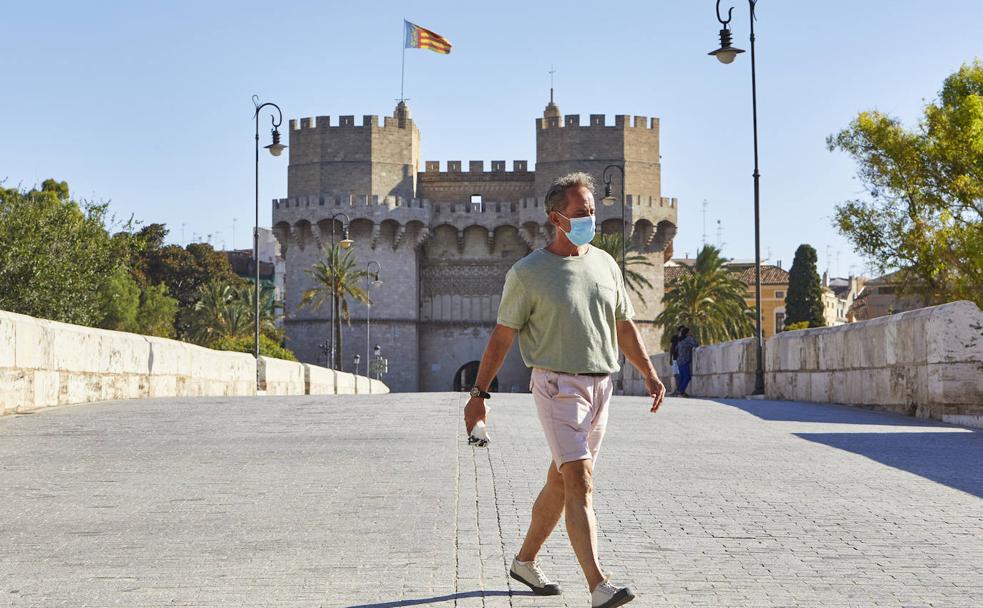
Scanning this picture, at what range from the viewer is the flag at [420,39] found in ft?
206

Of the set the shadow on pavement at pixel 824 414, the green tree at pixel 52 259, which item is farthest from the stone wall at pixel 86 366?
the green tree at pixel 52 259

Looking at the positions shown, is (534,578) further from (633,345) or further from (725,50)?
(725,50)

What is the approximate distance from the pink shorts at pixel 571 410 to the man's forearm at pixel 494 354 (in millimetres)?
151

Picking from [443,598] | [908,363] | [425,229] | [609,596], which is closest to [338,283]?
[425,229]

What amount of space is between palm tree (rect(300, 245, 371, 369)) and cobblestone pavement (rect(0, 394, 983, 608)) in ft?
165

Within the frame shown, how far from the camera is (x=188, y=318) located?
69.4 m

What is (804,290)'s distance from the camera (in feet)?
247

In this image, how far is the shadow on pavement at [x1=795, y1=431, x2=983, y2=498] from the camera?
318 inches

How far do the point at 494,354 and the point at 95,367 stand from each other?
35.4 ft

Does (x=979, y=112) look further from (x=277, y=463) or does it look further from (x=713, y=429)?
(x=277, y=463)

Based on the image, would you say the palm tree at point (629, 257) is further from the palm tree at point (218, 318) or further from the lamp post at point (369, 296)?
the palm tree at point (218, 318)

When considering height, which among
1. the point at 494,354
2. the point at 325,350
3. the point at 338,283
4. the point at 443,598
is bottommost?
the point at 443,598

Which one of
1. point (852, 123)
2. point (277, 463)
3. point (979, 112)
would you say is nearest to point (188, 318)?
point (852, 123)

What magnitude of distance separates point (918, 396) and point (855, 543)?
8.55m
